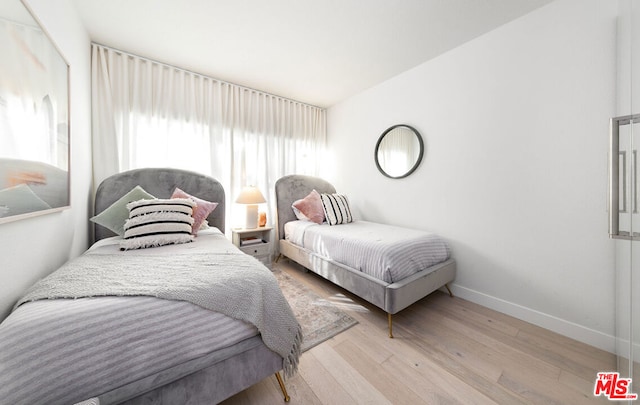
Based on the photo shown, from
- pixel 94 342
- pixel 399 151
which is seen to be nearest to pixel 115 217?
pixel 94 342

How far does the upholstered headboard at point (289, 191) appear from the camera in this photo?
319 centimetres

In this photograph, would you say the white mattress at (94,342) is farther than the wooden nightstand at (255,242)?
No

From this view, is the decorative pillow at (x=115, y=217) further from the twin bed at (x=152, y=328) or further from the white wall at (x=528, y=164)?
the white wall at (x=528, y=164)

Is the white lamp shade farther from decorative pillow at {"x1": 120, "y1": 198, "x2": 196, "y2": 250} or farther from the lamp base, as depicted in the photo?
decorative pillow at {"x1": 120, "y1": 198, "x2": 196, "y2": 250}

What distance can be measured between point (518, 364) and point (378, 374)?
0.92m

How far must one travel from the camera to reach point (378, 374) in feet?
4.39

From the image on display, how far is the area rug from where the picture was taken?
5.50ft

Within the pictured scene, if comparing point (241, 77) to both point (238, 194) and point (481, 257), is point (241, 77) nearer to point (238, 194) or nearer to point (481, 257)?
point (238, 194)

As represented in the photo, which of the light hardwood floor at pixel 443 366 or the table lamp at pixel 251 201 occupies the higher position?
the table lamp at pixel 251 201

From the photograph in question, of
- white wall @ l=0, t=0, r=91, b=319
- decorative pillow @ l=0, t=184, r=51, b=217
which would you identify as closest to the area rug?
white wall @ l=0, t=0, r=91, b=319

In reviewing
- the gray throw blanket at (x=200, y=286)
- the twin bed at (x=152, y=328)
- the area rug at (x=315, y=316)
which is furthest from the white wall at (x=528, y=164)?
the gray throw blanket at (x=200, y=286)

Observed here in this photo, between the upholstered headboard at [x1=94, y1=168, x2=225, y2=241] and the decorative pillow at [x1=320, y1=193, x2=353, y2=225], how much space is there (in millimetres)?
1274

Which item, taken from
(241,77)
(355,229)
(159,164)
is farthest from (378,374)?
(241,77)

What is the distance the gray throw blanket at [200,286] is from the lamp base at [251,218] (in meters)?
1.58
